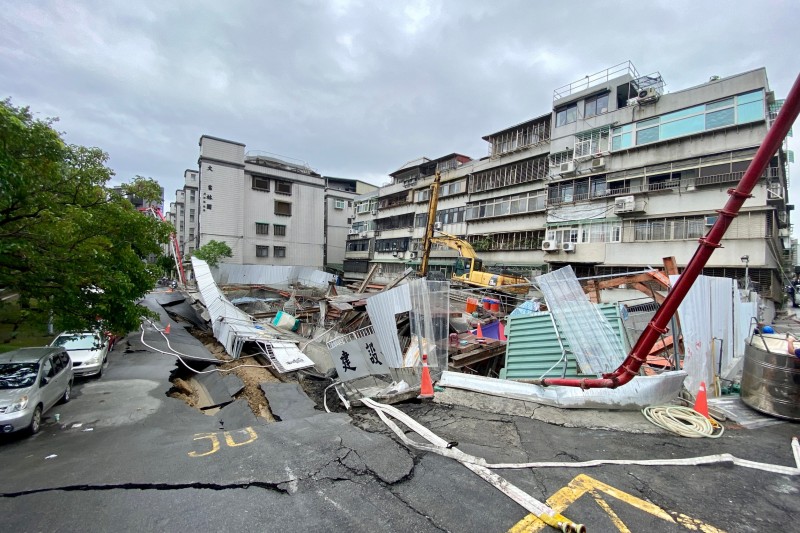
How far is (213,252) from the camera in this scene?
35.1 meters

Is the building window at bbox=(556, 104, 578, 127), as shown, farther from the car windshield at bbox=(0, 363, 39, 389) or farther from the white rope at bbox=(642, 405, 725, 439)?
the car windshield at bbox=(0, 363, 39, 389)

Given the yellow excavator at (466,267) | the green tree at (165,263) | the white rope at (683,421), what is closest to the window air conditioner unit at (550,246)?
the yellow excavator at (466,267)

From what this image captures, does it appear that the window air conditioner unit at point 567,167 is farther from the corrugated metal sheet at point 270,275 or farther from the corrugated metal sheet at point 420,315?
the corrugated metal sheet at point 270,275

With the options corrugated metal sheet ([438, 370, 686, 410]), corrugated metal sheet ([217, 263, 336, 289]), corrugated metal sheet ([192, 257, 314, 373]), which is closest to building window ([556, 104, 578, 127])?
corrugated metal sheet ([192, 257, 314, 373])

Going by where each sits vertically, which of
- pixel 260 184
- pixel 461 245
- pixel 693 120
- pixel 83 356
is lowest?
pixel 83 356

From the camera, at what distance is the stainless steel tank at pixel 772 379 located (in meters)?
4.99

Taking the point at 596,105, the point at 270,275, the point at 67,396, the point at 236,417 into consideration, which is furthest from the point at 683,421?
the point at 270,275

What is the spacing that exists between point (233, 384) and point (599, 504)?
11.6m

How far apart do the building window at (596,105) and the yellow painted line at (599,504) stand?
1061 inches

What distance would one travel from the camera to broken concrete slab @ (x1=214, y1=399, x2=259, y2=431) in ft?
28.5

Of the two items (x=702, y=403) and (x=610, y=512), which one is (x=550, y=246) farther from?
(x=610, y=512)

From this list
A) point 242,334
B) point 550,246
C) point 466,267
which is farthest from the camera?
point 466,267

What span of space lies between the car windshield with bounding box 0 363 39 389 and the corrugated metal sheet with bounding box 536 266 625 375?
36.8 ft

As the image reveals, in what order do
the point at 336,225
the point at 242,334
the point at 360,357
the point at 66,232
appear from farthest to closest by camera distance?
the point at 336,225 < the point at 242,334 < the point at 360,357 < the point at 66,232
